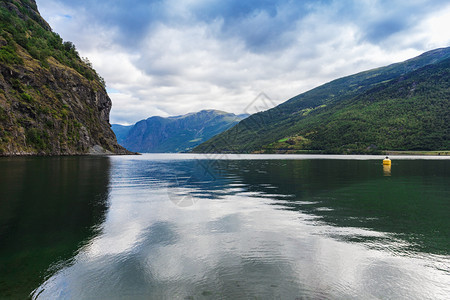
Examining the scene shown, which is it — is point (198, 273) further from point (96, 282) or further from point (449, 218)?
point (449, 218)

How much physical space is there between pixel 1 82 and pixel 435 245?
140 m

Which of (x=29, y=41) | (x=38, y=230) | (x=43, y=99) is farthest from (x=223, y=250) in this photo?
(x=29, y=41)

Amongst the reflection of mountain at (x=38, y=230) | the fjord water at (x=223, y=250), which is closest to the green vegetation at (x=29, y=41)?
the reflection of mountain at (x=38, y=230)

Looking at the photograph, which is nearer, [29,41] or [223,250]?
[223,250]

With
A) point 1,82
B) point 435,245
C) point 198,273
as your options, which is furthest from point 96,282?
point 1,82

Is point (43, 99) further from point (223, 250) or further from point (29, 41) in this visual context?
point (223, 250)

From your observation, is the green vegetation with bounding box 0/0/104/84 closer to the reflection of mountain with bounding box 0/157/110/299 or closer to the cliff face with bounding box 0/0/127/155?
the cliff face with bounding box 0/0/127/155

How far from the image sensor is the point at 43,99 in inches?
4919

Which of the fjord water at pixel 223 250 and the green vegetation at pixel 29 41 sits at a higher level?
the green vegetation at pixel 29 41

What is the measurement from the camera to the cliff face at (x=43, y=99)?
347 ft

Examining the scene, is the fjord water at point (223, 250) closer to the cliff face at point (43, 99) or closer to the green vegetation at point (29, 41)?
the cliff face at point (43, 99)

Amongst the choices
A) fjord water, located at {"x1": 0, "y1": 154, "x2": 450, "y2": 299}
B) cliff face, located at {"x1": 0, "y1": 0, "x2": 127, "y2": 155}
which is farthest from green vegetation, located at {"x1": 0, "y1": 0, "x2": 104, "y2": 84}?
fjord water, located at {"x1": 0, "y1": 154, "x2": 450, "y2": 299}

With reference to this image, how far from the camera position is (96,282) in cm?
885

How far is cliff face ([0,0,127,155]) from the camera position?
10581 centimetres
